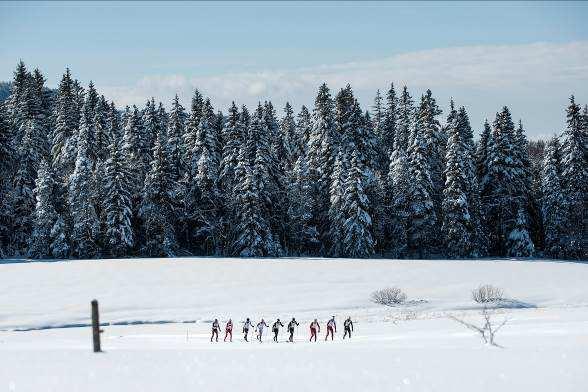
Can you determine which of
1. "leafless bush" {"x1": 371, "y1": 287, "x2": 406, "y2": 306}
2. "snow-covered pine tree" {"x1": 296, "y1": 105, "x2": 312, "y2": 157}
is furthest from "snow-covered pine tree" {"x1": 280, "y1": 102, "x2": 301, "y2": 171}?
"leafless bush" {"x1": 371, "y1": 287, "x2": 406, "y2": 306}

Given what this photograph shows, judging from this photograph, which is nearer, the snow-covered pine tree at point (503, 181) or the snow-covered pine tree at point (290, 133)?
the snow-covered pine tree at point (503, 181)

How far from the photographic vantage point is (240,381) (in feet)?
31.9

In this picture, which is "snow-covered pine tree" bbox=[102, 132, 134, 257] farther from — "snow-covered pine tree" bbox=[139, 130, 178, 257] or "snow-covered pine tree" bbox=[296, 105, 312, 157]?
"snow-covered pine tree" bbox=[296, 105, 312, 157]

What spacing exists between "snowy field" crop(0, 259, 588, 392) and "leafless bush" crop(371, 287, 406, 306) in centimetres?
86

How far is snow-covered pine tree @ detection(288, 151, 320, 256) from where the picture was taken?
Answer: 2549 inches

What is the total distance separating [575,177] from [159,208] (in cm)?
4376

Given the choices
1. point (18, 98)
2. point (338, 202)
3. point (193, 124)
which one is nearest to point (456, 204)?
point (338, 202)

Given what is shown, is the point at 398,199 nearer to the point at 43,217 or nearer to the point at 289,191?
the point at 289,191

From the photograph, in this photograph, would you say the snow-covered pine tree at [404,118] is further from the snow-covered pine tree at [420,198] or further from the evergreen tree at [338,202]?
the evergreen tree at [338,202]

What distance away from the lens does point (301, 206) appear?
64.6m

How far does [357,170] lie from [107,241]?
2669cm

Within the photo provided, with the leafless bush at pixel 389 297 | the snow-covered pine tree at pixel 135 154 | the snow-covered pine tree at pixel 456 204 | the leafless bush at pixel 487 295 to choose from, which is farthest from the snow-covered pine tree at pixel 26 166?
the leafless bush at pixel 487 295

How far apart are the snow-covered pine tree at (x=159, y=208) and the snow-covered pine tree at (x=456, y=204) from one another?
1144 inches

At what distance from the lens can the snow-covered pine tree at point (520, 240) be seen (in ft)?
202
